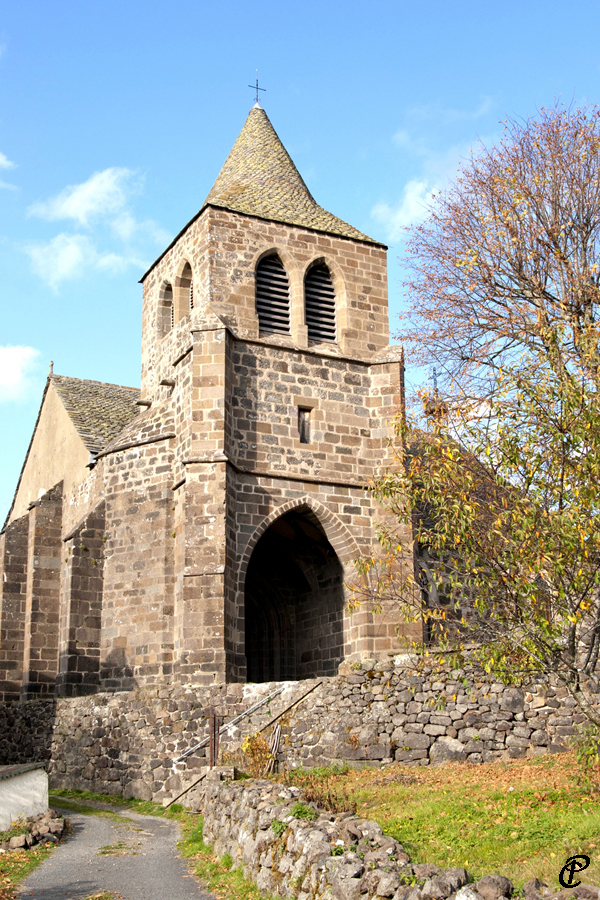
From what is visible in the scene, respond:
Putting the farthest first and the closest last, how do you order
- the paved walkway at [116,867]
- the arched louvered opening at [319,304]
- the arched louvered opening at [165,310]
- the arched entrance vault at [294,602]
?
the arched louvered opening at [165,310] → the arched louvered opening at [319,304] → the arched entrance vault at [294,602] → the paved walkway at [116,867]

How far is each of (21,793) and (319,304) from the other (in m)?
13.0

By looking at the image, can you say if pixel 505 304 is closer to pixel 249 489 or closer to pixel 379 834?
pixel 249 489

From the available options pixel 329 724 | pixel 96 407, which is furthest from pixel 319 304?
pixel 329 724

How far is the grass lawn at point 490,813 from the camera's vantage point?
28.3 feet

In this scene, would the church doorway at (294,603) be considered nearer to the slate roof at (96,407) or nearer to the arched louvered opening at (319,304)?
the arched louvered opening at (319,304)

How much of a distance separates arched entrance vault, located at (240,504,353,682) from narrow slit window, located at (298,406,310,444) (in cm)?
156

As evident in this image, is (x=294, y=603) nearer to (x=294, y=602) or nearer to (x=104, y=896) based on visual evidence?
(x=294, y=602)

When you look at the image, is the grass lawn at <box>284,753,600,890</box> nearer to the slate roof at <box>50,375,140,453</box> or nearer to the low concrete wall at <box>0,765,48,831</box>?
the low concrete wall at <box>0,765,48,831</box>

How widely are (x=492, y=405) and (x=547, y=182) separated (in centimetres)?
864

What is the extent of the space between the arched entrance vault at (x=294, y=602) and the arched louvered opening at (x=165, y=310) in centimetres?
559

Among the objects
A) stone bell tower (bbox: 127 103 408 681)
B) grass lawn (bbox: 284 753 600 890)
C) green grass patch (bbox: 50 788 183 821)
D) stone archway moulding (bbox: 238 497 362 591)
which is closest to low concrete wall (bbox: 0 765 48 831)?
green grass patch (bbox: 50 788 183 821)

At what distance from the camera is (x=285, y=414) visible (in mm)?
20547

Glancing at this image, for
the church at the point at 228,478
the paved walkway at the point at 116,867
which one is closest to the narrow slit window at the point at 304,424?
the church at the point at 228,478

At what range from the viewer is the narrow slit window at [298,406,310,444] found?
20750mm
